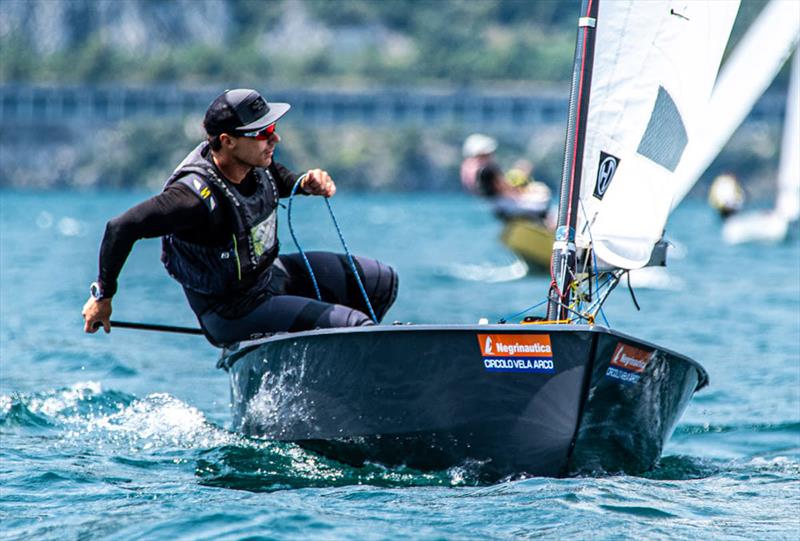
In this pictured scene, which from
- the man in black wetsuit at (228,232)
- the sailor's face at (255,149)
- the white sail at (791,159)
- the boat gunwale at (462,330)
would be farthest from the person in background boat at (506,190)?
the boat gunwale at (462,330)

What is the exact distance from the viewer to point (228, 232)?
247 inches

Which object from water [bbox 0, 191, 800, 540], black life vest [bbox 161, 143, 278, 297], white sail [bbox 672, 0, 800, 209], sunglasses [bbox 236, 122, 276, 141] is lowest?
water [bbox 0, 191, 800, 540]

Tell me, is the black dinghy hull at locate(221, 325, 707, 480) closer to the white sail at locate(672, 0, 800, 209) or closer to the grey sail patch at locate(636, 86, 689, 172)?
the grey sail patch at locate(636, 86, 689, 172)

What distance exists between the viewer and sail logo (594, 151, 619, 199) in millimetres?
6344

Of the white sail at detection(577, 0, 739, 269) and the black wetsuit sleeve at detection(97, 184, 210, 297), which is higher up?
the white sail at detection(577, 0, 739, 269)

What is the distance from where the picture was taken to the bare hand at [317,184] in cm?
678

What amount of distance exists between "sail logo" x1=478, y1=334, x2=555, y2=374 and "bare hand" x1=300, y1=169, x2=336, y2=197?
1537 millimetres

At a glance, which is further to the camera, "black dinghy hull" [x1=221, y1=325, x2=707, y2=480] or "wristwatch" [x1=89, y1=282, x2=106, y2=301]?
"wristwatch" [x1=89, y1=282, x2=106, y2=301]

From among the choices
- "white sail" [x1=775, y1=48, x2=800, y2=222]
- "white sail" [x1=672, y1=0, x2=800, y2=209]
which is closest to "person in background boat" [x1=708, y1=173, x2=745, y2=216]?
"white sail" [x1=775, y1=48, x2=800, y2=222]

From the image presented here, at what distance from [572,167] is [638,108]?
0.45 meters

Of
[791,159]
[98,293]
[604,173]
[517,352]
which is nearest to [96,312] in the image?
[98,293]

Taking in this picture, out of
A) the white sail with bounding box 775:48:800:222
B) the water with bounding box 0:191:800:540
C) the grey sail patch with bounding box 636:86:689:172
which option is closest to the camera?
the water with bounding box 0:191:800:540

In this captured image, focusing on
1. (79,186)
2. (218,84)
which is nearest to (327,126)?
(218,84)

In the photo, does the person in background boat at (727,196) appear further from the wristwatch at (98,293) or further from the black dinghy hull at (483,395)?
the wristwatch at (98,293)
